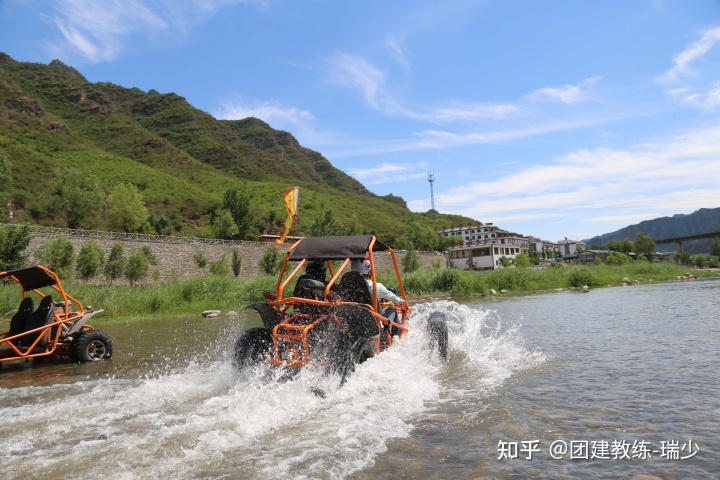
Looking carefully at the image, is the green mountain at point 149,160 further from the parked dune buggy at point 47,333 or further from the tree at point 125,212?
the parked dune buggy at point 47,333


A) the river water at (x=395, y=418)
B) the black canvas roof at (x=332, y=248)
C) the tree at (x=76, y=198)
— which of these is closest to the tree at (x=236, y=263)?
the tree at (x=76, y=198)

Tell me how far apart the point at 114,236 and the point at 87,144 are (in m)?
65.2

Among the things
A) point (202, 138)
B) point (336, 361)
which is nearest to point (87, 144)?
point (202, 138)

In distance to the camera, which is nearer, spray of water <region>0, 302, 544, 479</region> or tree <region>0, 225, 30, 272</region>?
spray of water <region>0, 302, 544, 479</region>

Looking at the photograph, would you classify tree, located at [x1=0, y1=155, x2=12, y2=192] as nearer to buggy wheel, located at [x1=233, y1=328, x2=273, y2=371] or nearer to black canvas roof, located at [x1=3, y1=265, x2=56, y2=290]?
black canvas roof, located at [x1=3, y1=265, x2=56, y2=290]

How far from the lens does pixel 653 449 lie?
4.26 meters

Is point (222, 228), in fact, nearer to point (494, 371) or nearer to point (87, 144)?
point (87, 144)

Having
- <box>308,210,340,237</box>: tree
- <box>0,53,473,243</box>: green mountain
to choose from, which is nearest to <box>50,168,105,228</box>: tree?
<box>0,53,473,243</box>: green mountain

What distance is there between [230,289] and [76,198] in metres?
38.7

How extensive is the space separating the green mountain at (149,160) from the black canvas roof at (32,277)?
5460 cm

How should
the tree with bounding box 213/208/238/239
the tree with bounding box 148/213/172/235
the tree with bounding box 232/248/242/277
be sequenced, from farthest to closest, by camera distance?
1. the tree with bounding box 213/208/238/239
2. the tree with bounding box 148/213/172/235
3. the tree with bounding box 232/248/242/277

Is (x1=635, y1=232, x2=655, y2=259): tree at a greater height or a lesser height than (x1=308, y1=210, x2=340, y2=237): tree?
lesser

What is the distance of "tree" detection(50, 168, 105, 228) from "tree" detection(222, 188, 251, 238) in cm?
2132

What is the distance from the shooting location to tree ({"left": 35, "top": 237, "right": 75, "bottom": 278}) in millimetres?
32500
